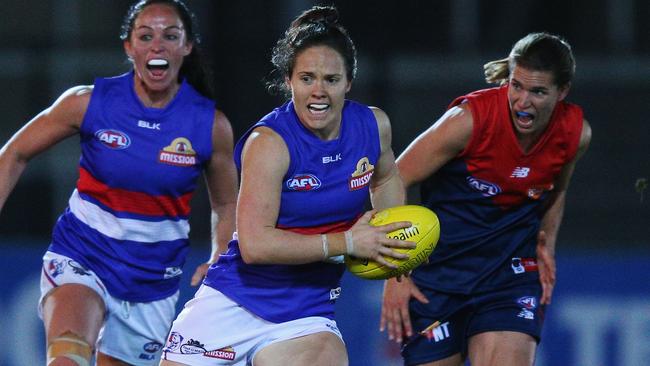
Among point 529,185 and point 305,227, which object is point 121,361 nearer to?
point 305,227

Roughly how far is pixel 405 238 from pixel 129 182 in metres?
1.28

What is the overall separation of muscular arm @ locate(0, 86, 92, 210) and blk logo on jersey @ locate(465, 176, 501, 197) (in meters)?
1.61

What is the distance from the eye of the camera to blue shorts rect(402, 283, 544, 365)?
15.9 feet

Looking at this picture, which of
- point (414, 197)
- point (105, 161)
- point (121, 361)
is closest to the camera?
point (105, 161)

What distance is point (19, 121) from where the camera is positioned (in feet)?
26.7

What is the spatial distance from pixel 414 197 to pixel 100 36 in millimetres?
2460

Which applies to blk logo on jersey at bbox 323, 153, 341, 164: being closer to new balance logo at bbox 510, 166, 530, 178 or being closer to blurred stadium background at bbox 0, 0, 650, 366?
new balance logo at bbox 510, 166, 530, 178

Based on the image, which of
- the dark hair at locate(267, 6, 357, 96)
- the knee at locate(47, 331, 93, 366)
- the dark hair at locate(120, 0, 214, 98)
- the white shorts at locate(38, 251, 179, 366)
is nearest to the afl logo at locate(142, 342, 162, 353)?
the white shorts at locate(38, 251, 179, 366)

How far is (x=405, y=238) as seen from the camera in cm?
411

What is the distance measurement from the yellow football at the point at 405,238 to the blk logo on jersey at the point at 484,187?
69cm

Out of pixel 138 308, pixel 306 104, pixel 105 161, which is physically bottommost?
pixel 138 308

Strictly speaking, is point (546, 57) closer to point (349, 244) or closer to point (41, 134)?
point (349, 244)

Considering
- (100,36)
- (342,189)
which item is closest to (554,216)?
(342,189)

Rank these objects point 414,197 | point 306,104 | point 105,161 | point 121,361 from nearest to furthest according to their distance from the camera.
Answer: point 306,104
point 105,161
point 121,361
point 414,197
